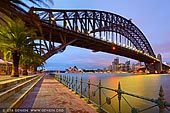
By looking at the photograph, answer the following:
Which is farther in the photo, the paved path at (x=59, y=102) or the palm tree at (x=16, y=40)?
the palm tree at (x=16, y=40)

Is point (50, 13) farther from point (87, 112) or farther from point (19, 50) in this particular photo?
point (87, 112)

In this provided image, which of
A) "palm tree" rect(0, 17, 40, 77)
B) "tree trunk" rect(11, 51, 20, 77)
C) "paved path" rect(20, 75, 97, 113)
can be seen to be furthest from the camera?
"tree trunk" rect(11, 51, 20, 77)

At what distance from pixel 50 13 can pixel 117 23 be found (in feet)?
154

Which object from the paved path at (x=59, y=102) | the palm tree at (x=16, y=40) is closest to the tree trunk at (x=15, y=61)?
the palm tree at (x=16, y=40)

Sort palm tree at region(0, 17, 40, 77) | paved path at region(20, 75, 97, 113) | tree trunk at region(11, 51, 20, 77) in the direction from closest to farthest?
paved path at region(20, 75, 97, 113), palm tree at region(0, 17, 40, 77), tree trunk at region(11, 51, 20, 77)

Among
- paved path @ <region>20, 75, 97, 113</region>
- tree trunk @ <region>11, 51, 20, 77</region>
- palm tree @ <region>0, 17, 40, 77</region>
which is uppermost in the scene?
palm tree @ <region>0, 17, 40, 77</region>

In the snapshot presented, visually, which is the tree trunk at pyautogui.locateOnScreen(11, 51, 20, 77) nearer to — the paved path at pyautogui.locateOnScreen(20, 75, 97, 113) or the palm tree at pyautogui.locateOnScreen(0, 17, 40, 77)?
the palm tree at pyautogui.locateOnScreen(0, 17, 40, 77)

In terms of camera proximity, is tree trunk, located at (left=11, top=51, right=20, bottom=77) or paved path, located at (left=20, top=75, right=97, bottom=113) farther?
tree trunk, located at (left=11, top=51, right=20, bottom=77)

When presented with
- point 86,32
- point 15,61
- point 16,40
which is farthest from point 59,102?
point 86,32

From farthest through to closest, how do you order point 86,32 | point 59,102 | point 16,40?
point 86,32
point 16,40
point 59,102

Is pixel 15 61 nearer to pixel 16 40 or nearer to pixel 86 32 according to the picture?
pixel 16 40

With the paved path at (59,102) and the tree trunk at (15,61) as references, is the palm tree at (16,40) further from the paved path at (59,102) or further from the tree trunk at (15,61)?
the paved path at (59,102)

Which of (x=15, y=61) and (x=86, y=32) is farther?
(x=86, y=32)

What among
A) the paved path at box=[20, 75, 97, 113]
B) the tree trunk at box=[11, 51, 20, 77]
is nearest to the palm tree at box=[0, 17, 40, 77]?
the tree trunk at box=[11, 51, 20, 77]
